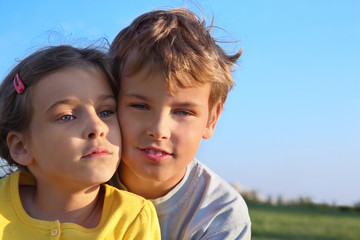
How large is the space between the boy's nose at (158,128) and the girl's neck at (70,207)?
0.45 meters

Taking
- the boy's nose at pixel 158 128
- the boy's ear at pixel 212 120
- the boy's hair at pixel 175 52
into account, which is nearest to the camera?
the boy's nose at pixel 158 128

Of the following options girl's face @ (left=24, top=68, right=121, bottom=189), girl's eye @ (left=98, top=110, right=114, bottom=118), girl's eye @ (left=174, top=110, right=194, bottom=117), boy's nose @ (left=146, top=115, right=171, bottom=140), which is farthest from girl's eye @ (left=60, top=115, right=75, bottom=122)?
girl's eye @ (left=174, top=110, right=194, bottom=117)

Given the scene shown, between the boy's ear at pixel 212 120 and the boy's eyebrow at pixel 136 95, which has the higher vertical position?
the boy's eyebrow at pixel 136 95

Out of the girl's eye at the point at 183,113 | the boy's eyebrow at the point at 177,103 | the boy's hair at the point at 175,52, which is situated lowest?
the girl's eye at the point at 183,113

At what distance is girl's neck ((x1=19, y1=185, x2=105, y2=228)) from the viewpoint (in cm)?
247

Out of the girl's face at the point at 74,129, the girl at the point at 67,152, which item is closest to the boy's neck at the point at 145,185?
the girl at the point at 67,152

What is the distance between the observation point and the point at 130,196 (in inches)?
100.0

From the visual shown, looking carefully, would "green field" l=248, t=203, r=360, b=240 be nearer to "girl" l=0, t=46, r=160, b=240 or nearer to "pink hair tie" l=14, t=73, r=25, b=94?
"girl" l=0, t=46, r=160, b=240

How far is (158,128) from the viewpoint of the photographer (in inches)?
96.0

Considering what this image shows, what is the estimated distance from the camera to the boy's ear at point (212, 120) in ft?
9.74

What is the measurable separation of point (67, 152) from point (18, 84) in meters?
0.59

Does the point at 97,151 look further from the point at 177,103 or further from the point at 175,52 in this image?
the point at 175,52

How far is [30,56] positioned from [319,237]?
17.6ft

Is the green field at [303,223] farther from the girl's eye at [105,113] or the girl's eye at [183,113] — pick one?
the girl's eye at [105,113]
